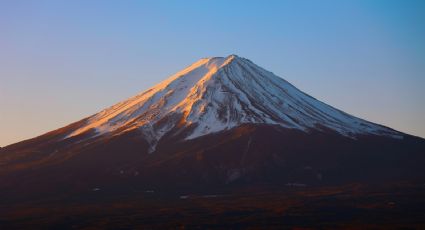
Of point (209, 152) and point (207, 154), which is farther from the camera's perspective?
point (209, 152)

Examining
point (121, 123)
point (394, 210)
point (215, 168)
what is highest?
point (121, 123)

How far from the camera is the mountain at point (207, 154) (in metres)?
140

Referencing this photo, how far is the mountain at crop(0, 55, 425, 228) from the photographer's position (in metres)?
140

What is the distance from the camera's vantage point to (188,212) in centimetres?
10400

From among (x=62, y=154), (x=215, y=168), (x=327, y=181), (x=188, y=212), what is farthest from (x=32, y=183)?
(x=327, y=181)

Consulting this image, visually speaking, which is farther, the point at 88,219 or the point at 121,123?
the point at 121,123

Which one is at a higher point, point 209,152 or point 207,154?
point 209,152

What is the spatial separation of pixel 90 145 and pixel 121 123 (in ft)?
78.6

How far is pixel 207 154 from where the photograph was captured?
506ft

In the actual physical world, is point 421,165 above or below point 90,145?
below

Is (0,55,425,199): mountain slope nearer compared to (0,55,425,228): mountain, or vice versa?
(0,55,425,228): mountain

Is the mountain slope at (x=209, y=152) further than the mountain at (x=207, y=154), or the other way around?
the mountain slope at (x=209, y=152)

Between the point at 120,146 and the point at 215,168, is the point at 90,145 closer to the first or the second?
the point at 120,146

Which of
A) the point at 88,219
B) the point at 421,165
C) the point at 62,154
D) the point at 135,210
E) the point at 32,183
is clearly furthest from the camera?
the point at 62,154
